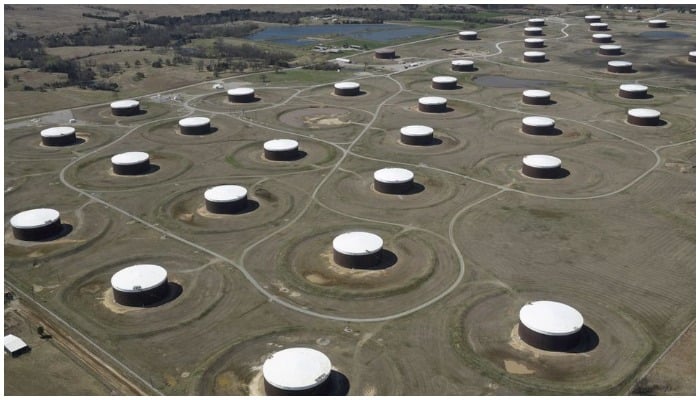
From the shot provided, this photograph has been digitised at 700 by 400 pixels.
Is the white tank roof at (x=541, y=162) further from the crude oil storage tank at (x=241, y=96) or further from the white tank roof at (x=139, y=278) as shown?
the crude oil storage tank at (x=241, y=96)

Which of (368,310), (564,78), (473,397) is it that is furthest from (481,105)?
(473,397)

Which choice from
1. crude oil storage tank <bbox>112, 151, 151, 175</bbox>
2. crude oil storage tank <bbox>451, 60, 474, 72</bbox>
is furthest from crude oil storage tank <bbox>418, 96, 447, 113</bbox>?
crude oil storage tank <bbox>112, 151, 151, 175</bbox>

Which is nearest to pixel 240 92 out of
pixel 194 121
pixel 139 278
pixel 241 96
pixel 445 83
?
pixel 241 96

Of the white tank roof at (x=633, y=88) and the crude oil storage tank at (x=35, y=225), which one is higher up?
the white tank roof at (x=633, y=88)

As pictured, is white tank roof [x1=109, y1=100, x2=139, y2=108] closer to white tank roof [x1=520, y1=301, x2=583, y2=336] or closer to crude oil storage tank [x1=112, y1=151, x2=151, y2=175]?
crude oil storage tank [x1=112, y1=151, x2=151, y2=175]

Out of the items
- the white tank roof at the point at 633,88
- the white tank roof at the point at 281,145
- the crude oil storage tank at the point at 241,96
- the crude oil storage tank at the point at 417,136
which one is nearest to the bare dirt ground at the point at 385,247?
the crude oil storage tank at the point at 417,136
